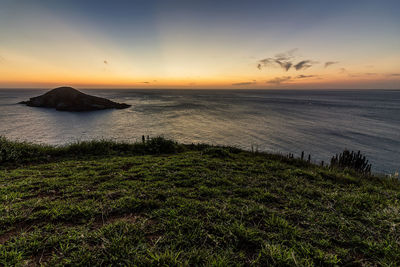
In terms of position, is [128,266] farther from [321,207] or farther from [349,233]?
[321,207]

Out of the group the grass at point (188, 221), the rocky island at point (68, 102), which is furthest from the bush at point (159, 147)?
the rocky island at point (68, 102)

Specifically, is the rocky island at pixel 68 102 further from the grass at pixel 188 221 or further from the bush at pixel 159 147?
the grass at pixel 188 221

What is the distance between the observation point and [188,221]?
3047 mm

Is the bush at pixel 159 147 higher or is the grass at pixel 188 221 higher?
the grass at pixel 188 221

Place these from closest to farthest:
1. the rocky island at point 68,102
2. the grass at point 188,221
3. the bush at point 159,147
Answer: the grass at point 188,221 < the bush at point 159,147 < the rocky island at point 68,102

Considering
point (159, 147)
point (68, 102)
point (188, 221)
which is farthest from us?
point (68, 102)

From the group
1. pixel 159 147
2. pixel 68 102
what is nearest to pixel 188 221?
pixel 159 147

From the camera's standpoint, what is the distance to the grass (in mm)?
2289

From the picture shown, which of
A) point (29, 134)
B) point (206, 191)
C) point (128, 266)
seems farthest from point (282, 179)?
point (29, 134)

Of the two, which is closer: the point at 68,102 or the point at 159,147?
the point at 159,147

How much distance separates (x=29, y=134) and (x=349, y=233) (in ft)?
131

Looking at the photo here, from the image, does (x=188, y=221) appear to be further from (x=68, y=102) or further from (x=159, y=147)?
(x=68, y=102)

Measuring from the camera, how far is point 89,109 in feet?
171

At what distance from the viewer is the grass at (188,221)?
7.51 ft
